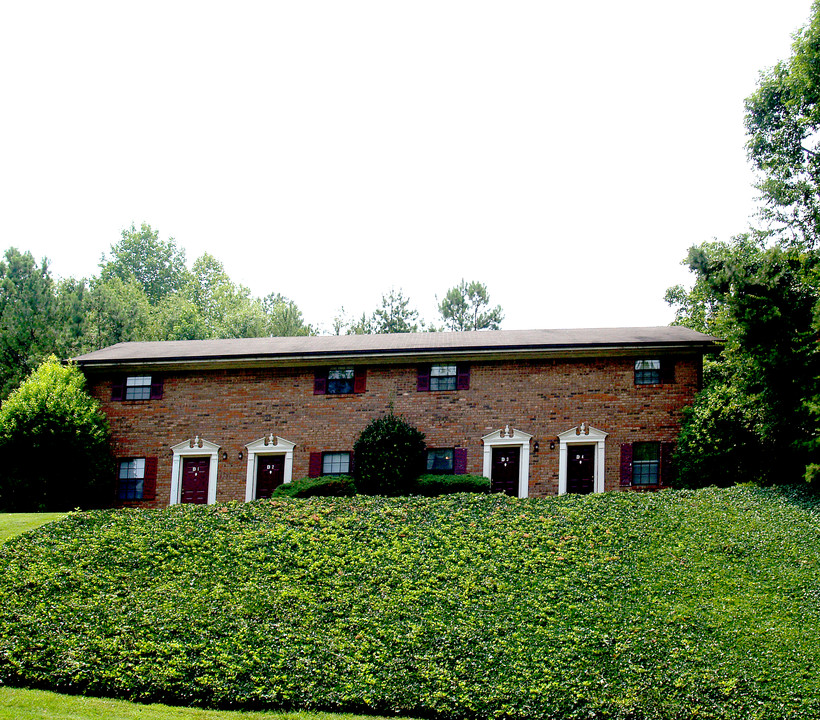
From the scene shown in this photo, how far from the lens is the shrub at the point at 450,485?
63.1ft

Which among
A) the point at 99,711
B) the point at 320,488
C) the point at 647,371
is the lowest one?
the point at 99,711

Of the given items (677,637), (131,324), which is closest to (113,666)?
(677,637)

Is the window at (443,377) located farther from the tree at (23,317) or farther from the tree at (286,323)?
the tree at (286,323)

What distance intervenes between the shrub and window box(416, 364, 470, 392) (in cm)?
292

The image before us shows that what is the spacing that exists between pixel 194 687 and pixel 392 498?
320 inches

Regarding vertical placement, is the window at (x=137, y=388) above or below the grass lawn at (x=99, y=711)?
above

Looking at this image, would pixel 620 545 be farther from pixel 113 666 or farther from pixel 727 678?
pixel 113 666

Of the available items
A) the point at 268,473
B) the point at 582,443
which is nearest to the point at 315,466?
the point at 268,473

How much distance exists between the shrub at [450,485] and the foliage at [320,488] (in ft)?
5.63

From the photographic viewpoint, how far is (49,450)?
2105 centimetres

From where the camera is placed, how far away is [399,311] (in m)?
52.0

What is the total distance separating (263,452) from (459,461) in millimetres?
5547

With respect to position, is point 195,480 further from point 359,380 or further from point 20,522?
point 20,522

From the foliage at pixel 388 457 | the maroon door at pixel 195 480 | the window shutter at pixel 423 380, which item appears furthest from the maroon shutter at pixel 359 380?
the maroon door at pixel 195 480
